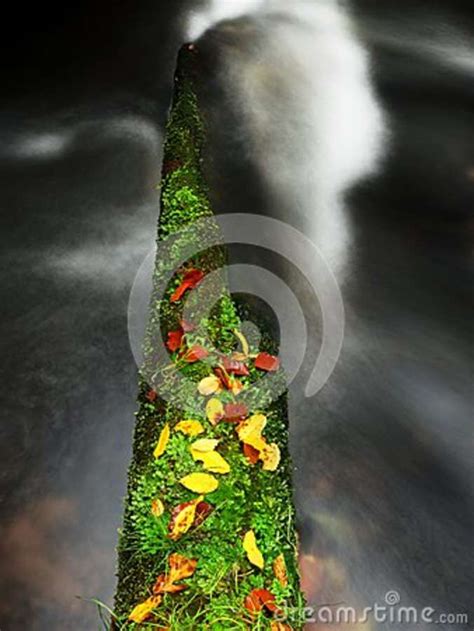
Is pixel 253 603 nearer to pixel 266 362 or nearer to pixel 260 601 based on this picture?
pixel 260 601

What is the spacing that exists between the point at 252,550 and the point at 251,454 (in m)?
0.44

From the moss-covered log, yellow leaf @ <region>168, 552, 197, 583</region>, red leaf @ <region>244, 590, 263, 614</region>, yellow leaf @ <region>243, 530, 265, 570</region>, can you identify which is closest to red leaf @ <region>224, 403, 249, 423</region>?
the moss-covered log

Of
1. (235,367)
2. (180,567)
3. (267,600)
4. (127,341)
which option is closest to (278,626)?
(267,600)

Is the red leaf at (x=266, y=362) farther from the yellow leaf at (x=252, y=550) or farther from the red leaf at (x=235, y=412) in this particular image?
the yellow leaf at (x=252, y=550)

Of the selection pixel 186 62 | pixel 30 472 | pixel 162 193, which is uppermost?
pixel 186 62

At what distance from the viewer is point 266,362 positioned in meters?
3.26

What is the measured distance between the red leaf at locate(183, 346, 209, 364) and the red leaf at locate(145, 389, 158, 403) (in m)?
0.23

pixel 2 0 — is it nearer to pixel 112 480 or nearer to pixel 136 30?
pixel 136 30

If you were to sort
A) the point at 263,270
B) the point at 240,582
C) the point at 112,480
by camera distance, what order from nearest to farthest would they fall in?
1. the point at 240,582
2. the point at 112,480
3. the point at 263,270

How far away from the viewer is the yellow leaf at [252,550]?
2.49m

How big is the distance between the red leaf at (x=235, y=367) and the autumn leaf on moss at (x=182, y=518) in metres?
0.70

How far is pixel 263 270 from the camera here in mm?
3799

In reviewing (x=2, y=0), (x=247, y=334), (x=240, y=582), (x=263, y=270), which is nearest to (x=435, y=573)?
(x=240, y=582)

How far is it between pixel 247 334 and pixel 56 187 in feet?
5.82
